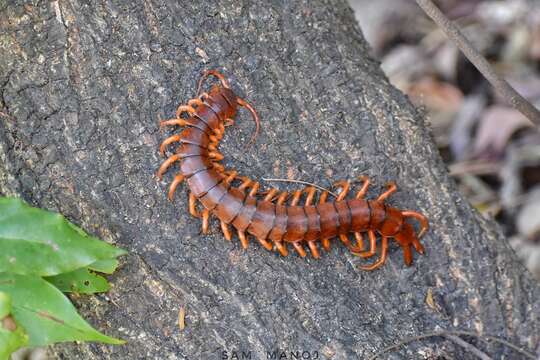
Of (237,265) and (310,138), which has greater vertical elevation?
(310,138)

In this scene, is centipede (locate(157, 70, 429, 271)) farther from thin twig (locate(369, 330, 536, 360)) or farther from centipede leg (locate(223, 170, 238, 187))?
thin twig (locate(369, 330, 536, 360))

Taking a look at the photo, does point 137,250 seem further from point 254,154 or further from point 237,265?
point 254,154

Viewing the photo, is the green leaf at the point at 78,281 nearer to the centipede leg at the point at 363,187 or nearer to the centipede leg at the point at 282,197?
the centipede leg at the point at 282,197

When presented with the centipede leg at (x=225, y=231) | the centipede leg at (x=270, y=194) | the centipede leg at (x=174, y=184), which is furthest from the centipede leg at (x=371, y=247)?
the centipede leg at (x=174, y=184)

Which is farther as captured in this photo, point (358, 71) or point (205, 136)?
Answer: point (358, 71)

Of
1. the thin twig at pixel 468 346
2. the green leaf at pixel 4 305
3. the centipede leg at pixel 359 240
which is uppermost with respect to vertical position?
the centipede leg at pixel 359 240

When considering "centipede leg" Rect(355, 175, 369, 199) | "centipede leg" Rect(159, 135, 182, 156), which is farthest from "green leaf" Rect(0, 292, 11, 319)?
"centipede leg" Rect(355, 175, 369, 199)

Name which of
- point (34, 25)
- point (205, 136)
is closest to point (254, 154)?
point (205, 136)
